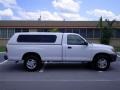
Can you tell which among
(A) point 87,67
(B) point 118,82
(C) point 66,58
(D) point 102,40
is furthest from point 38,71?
(D) point 102,40

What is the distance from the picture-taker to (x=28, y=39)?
45.6ft

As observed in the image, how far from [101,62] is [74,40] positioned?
166 cm

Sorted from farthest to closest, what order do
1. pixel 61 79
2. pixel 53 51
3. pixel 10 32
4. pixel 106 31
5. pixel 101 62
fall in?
pixel 10 32
pixel 106 31
pixel 101 62
pixel 53 51
pixel 61 79

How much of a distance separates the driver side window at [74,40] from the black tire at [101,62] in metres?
1.04

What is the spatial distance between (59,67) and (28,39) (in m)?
2.29

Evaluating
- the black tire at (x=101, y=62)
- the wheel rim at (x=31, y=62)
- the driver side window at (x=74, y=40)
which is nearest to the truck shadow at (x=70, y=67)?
the black tire at (x=101, y=62)

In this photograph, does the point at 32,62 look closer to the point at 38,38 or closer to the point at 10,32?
the point at 38,38

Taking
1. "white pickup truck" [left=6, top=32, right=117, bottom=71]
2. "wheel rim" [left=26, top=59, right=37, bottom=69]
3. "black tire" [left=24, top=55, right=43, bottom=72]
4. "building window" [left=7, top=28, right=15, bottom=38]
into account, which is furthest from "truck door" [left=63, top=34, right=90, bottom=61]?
"building window" [left=7, top=28, right=15, bottom=38]

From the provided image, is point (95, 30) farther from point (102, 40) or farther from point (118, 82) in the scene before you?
point (118, 82)

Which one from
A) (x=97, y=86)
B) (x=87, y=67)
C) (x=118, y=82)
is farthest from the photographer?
(x=87, y=67)

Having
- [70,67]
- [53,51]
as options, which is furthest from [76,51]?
[70,67]

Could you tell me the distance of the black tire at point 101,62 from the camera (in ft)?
45.5

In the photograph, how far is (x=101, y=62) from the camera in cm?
1391

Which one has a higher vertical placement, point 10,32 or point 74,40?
point 10,32
